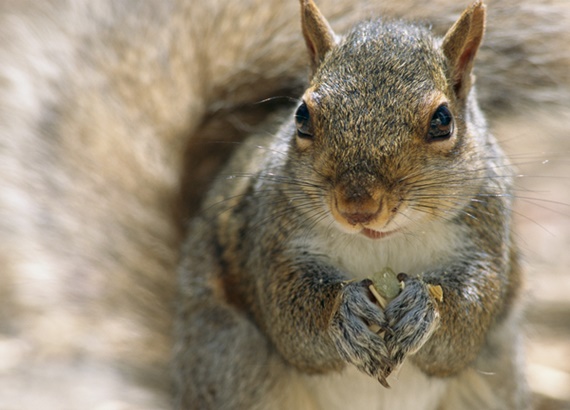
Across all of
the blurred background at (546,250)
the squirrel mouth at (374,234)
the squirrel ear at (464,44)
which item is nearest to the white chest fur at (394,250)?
the squirrel mouth at (374,234)

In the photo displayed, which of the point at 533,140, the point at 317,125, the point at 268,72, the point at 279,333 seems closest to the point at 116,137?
the point at 268,72

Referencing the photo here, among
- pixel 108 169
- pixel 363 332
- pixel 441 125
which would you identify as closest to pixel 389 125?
pixel 441 125

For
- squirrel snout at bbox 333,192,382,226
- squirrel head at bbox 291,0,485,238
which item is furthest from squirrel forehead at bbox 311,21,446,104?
squirrel snout at bbox 333,192,382,226

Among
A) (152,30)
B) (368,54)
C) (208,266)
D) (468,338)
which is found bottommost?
(468,338)

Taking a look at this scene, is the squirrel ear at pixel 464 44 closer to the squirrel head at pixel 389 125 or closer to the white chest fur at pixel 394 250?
the squirrel head at pixel 389 125

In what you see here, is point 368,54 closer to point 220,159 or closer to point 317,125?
point 317,125

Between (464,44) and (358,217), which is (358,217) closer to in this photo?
(358,217)

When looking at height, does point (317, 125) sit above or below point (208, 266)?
above
